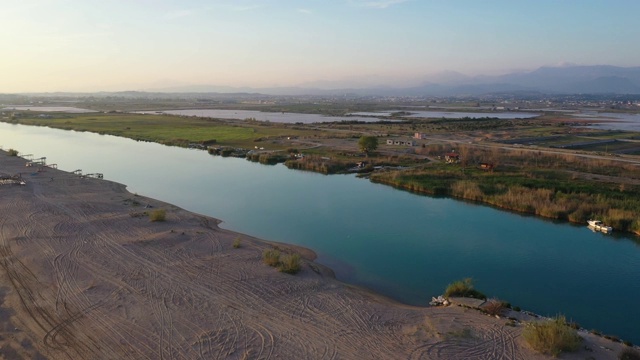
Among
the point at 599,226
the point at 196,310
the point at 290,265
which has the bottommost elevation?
the point at 599,226

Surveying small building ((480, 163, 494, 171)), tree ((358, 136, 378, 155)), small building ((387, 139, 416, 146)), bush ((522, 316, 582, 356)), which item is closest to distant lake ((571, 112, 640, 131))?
small building ((387, 139, 416, 146))

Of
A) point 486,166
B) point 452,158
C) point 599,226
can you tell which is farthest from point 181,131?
point 599,226

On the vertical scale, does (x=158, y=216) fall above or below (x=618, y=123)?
below

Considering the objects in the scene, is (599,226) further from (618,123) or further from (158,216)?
(618,123)

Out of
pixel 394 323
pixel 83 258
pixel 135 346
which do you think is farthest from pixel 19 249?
pixel 394 323

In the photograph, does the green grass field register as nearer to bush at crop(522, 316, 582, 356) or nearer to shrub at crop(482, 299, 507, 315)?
shrub at crop(482, 299, 507, 315)

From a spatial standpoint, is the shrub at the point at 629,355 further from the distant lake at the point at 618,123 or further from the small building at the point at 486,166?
the distant lake at the point at 618,123

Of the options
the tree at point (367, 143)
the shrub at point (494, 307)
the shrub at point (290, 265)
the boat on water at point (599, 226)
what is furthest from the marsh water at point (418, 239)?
the tree at point (367, 143)
